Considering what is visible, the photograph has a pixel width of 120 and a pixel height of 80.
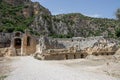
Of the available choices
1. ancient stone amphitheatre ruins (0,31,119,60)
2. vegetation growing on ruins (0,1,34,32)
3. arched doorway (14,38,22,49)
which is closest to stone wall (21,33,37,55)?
ancient stone amphitheatre ruins (0,31,119,60)

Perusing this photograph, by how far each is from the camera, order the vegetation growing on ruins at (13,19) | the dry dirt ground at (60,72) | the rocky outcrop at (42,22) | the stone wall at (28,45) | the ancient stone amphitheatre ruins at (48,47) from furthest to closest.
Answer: the rocky outcrop at (42,22) < the vegetation growing on ruins at (13,19) < the stone wall at (28,45) < the ancient stone amphitheatre ruins at (48,47) < the dry dirt ground at (60,72)

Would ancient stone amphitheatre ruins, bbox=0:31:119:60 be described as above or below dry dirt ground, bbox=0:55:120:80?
above

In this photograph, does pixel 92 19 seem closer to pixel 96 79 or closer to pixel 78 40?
pixel 78 40

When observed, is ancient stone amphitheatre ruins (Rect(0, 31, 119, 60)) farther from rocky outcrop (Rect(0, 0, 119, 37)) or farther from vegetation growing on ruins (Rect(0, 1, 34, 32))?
vegetation growing on ruins (Rect(0, 1, 34, 32))

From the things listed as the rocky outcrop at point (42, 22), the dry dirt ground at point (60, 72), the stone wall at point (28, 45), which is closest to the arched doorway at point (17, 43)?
the stone wall at point (28, 45)

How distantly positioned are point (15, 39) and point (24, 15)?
44812 mm

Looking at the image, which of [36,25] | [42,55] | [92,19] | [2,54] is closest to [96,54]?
[42,55]

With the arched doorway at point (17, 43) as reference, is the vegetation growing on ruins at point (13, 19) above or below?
above

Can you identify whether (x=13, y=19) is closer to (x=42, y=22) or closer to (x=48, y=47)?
(x=42, y=22)

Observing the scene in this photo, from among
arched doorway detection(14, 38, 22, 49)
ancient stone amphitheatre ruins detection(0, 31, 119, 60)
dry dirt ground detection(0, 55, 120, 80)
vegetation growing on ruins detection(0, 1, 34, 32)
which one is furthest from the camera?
vegetation growing on ruins detection(0, 1, 34, 32)

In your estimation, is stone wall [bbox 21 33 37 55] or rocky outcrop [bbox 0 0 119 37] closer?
stone wall [bbox 21 33 37 55]

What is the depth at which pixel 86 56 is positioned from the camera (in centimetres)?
5278

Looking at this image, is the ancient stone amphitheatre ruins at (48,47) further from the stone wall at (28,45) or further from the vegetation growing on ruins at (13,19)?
the vegetation growing on ruins at (13,19)

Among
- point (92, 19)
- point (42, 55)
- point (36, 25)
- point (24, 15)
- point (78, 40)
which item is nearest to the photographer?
point (42, 55)
